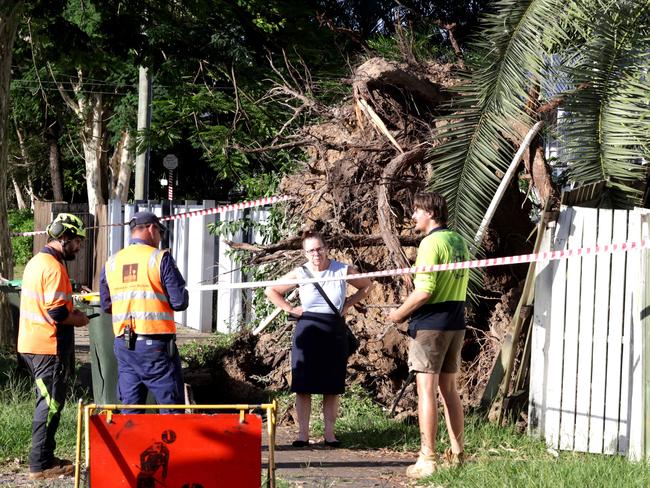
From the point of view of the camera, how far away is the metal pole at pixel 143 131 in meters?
21.1

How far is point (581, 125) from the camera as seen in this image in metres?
8.27

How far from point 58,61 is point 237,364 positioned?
22.6ft

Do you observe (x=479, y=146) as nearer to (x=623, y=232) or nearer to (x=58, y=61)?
(x=623, y=232)

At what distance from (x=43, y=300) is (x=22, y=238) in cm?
2927

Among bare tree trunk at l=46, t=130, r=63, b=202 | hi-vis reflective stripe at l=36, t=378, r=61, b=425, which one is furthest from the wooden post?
bare tree trunk at l=46, t=130, r=63, b=202

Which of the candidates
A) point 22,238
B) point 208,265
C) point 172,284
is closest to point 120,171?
point 22,238

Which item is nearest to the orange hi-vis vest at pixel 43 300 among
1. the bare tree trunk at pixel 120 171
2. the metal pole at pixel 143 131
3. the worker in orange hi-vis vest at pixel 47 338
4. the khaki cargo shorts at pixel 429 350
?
the worker in orange hi-vis vest at pixel 47 338

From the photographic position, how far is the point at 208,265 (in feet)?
49.6

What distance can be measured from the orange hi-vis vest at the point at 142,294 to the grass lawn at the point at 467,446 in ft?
4.09

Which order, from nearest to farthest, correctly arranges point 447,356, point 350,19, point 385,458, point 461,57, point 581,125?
point 447,356 < point 385,458 < point 581,125 < point 461,57 < point 350,19

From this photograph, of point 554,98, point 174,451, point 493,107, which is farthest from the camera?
point 554,98

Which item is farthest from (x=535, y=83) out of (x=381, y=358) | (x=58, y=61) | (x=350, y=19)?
(x=350, y=19)

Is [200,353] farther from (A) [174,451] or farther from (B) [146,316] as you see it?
(A) [174,451]

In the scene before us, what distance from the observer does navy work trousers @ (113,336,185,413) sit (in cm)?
641
